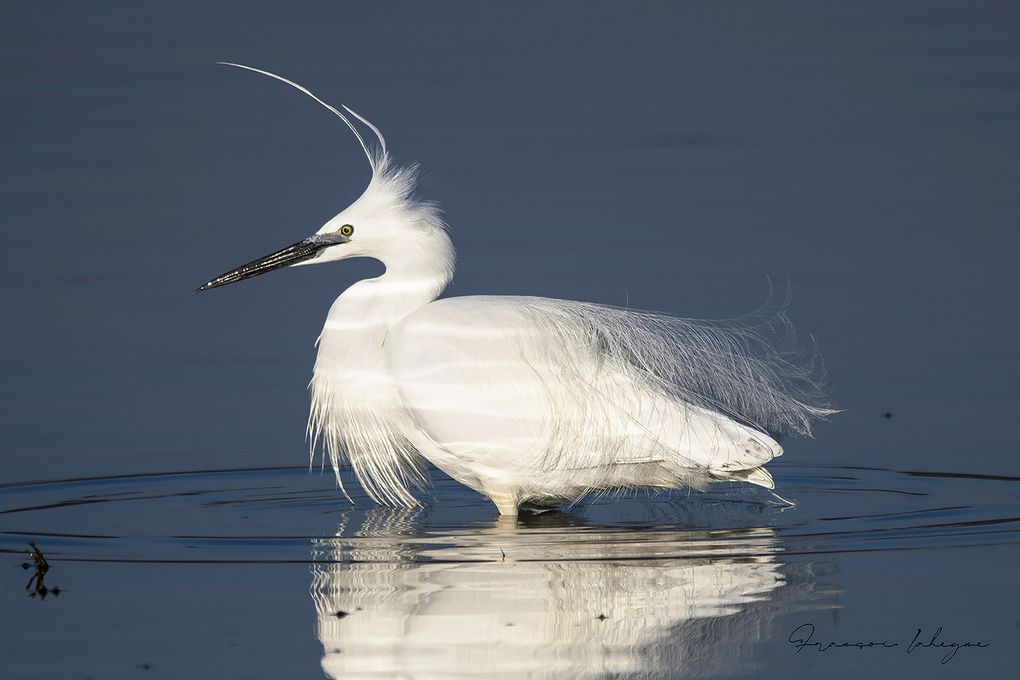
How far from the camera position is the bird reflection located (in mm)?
4559

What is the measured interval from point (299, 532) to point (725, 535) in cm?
140

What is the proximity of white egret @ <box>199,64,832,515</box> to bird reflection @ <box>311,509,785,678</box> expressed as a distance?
260 millimetres

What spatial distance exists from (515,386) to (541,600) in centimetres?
144

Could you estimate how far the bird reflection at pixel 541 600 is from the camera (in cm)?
456

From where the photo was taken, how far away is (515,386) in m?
6.39

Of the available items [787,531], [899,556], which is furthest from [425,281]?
[899,556]

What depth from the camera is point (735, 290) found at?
885 centimetres

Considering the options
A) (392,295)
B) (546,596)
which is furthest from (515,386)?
(546,596)

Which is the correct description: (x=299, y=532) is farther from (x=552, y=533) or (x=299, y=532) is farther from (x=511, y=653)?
(x=511, y=653)

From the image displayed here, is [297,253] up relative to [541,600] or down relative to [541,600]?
up

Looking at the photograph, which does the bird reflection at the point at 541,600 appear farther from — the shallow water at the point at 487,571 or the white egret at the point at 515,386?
the white egret at the point at 515,386

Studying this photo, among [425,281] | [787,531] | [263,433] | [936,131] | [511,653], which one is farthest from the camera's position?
[936,131]
